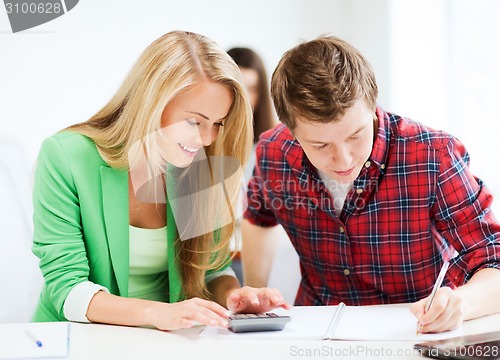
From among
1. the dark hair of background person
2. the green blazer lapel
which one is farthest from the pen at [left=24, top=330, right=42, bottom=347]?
the dark hair of background person

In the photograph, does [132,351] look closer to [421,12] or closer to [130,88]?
[130,88]

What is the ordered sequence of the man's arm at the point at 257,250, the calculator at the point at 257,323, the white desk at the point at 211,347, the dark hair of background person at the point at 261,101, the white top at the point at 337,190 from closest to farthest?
1. the white desk at the point at 211,347
2. the calculator at the point at 257,323
3. the white top at the point at 337,190
4. the man's arm at the point at 257,250
5. the dark hair of background person at the point at 261,101

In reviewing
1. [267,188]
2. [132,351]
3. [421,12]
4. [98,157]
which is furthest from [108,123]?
[421,12]

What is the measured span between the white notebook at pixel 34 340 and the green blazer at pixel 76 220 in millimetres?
84

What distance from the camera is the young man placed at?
119 centimetres

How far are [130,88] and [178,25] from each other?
2.71ft

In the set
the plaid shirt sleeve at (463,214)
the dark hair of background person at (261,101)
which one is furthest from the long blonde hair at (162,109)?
the dark hair of background person at (261,101)

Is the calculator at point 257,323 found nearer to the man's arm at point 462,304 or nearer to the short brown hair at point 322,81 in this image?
the man's arm at point 462,304

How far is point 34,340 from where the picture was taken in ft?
3.29

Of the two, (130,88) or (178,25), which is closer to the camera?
(130,88)

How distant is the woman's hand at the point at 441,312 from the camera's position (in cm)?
99

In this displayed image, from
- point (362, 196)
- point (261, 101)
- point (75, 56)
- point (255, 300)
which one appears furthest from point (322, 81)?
point (261, 101)

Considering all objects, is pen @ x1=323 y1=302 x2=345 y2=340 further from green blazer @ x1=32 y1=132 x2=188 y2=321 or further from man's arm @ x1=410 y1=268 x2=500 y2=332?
green blazer @ x1=32 y1=132 x2=188 y2=321

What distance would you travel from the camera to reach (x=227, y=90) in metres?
1.28
